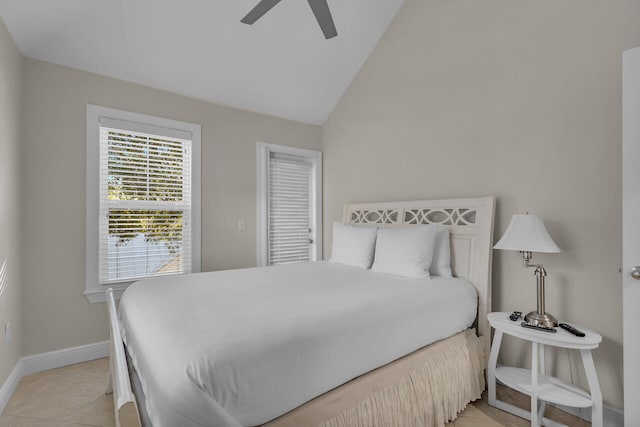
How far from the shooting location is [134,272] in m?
2.95

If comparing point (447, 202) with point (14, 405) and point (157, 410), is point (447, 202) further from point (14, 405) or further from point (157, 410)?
point (14, 405)

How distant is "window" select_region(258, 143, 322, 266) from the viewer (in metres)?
3.74

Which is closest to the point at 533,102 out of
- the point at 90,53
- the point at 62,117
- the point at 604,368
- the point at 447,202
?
the point at 447,202

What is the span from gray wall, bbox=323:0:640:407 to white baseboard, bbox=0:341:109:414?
117 inches

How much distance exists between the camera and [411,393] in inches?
68.1

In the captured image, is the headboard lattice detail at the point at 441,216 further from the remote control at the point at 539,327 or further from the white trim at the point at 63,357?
the white trim at the point at 63,357

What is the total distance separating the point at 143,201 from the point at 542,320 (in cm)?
322

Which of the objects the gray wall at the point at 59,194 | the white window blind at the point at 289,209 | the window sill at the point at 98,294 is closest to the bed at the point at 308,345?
the window sill at the point at 98,294

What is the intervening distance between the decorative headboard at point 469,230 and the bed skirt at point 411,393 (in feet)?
0.96

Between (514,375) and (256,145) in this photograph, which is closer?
(514,375)

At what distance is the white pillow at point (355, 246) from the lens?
2.80 meters

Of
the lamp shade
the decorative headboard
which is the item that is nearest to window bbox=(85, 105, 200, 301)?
the decorative headboard

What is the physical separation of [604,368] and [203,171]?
3.51 meters

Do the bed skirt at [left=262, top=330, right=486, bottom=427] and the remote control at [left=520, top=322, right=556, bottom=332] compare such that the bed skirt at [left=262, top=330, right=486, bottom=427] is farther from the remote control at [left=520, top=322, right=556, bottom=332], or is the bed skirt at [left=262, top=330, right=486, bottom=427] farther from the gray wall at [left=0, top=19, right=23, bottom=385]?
the gray wall at [left=0, top=19, right=23, bottom=385]
